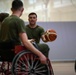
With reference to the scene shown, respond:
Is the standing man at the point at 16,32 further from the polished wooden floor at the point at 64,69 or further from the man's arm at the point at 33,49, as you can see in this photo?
the polished wooden floor at the point at 64,69

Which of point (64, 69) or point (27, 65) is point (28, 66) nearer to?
point (27, 65)

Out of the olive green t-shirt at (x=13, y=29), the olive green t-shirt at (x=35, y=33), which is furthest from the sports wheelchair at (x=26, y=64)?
the olive green t-shirt at (x=35, y=33)

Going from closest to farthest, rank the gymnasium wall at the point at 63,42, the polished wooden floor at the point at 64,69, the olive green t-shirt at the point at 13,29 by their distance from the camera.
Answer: the olive green t-shirt at the point at 13,29
the polished wooden floor at the point at 64,69
the gymnasium wall at the point at 63,42

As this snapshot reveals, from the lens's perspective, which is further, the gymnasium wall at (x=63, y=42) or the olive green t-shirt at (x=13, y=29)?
the gymnasium wall at (x=63, y=42)

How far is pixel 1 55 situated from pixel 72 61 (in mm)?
3923

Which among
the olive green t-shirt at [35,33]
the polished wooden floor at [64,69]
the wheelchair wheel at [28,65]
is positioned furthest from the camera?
the polished wooden floor at [64,69]

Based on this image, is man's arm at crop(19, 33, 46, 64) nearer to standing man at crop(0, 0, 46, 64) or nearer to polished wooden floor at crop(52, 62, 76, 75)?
standing man at crop(0, 0, 46, 64)

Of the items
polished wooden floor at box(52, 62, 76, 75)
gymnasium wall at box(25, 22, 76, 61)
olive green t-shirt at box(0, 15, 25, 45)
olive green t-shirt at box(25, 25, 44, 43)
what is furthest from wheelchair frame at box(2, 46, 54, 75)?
gymnasium wall at box(25, 22, 76, 61)

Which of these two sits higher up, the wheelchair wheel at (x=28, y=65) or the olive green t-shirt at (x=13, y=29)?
the olive green t-shirt at (x=13, y=29)

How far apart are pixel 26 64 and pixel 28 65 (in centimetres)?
3

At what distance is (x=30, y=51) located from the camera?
222cm

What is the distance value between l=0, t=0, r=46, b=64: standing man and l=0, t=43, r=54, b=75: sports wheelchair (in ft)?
0.22

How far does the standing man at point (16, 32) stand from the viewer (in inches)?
86.4

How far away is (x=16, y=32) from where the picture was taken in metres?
2.33
